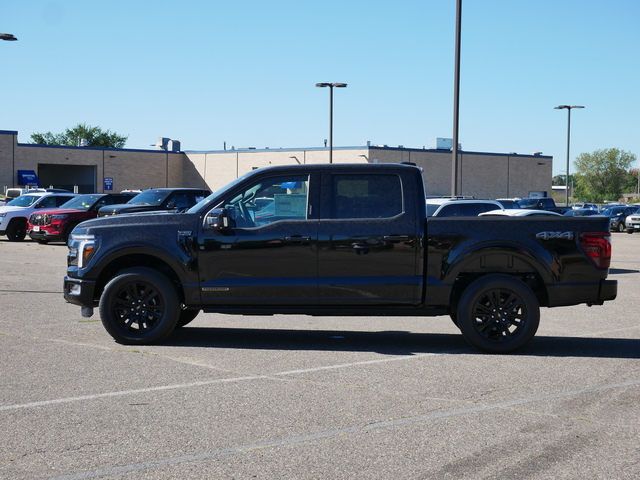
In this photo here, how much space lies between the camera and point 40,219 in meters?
27.7

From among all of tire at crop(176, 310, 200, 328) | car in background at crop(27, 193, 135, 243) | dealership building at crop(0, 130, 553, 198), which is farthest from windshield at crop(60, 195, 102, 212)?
dealership building at crop(0, 130, 553, 198)

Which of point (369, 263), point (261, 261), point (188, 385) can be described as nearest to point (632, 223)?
point (369, 263)

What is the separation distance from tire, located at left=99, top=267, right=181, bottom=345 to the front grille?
64.4 feet

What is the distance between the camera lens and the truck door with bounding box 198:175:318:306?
9000 mm

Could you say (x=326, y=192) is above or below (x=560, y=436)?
above

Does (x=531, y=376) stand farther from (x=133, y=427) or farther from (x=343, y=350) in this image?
(x=133, y=427)

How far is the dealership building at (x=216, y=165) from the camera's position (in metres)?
66.7

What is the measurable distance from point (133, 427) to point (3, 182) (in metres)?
62.4

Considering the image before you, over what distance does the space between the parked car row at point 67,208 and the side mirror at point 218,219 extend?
48.8ft

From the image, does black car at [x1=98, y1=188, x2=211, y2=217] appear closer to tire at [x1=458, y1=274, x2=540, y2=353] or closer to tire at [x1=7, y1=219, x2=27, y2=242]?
tire at [x1=7, y1=219, x2=27, y2=242]

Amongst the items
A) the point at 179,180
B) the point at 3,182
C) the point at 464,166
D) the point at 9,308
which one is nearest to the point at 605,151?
the point at 464,166

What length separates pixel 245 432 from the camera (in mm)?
5738

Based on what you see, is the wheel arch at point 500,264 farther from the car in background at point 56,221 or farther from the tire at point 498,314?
the car in background at point 56,221

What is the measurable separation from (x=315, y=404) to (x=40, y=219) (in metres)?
23.2
